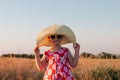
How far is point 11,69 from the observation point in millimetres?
11883

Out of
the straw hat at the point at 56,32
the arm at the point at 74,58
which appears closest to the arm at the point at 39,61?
the straw hat at the point at 56,32

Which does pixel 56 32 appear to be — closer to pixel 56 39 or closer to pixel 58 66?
pixel 56 39

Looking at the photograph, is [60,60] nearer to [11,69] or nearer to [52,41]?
[52,41]

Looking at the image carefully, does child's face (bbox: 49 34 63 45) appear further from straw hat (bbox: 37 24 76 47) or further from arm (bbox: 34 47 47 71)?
arm (bbox: 34 47 47 71)

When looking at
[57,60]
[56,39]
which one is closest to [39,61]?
[57,60]

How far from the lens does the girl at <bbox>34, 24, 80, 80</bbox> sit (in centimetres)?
529

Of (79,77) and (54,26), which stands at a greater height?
(54,26)

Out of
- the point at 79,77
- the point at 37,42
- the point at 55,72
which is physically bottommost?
the point at 79,77

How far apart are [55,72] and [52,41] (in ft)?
1.55

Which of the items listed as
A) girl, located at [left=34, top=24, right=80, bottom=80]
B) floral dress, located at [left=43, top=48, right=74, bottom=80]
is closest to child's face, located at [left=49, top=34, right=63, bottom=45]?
girl, located at [left=34, top=24, right=80, bottom=80]

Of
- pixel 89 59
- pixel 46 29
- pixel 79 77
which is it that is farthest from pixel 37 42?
pixel 89 59

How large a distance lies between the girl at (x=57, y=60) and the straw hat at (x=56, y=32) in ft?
0.26

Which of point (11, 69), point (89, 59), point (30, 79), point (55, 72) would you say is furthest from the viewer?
point (89, 59)

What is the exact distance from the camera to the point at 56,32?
533cm
